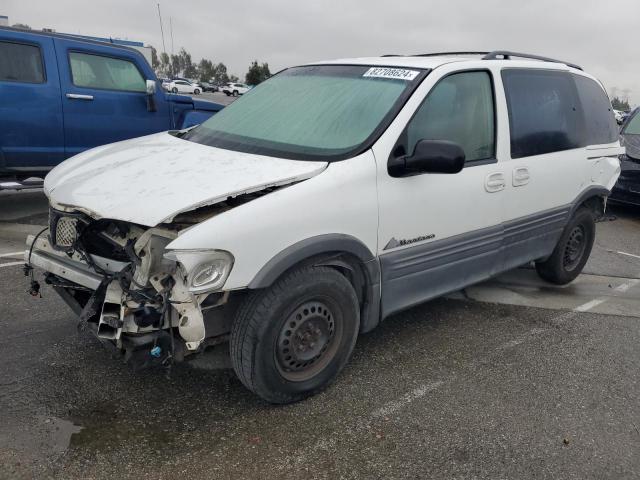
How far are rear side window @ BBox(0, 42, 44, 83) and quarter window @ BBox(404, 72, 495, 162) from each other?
4.96m

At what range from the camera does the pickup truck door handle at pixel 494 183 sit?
377 cm

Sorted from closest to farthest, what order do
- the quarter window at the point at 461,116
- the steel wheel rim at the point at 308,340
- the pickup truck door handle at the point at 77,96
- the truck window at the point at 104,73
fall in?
the steel wheel rim at the point at 308,340
the quarter window at the point at 461,116
the pickup truck door handle at the point at 77,96
the truck window at the point at 104,73

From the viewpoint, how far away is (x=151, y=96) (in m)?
7.29

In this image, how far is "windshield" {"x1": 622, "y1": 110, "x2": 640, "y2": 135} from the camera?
31.0ft

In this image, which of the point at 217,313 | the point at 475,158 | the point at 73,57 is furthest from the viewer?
the point at 73,57

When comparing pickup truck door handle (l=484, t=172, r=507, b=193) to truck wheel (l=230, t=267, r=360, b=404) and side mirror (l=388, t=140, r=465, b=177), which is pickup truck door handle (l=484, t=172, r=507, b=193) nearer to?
side mirror (l=388, t=140, r=465, b=177)

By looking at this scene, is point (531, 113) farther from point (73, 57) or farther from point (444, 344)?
point (73, 57)

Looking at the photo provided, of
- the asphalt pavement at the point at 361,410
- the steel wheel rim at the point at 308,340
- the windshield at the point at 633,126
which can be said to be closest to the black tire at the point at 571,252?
the asphalt pavement at the point at 361,410

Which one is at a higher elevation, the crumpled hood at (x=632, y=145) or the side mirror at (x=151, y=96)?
the side mirror at (x=151, y=96)

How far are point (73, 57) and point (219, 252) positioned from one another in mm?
5332

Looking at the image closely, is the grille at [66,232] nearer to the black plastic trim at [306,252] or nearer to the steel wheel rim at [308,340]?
the black plastic trim at [306,252]

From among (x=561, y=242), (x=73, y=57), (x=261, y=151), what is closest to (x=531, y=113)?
(x=561, y=242)

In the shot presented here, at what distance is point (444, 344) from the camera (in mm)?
3896

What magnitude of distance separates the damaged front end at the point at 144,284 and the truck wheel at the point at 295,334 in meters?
0.18
